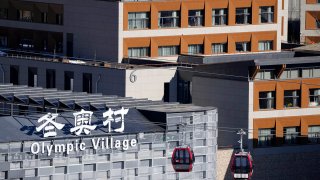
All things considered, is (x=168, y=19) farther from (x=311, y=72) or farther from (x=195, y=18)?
(x=311, y=72)

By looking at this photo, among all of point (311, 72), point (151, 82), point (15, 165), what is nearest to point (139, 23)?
point (151, 82)

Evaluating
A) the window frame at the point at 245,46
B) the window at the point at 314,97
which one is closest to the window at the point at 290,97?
the window at the point at 314,97

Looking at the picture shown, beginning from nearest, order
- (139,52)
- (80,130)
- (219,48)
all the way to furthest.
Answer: (80,130) < (139,52) < (219,48)

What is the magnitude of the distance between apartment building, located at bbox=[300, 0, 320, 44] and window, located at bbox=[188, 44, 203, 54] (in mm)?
24474

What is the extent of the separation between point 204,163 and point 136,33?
93.6ft

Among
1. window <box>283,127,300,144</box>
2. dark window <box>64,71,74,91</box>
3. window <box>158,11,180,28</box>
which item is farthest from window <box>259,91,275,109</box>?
window <box>158,11,180,28</box>

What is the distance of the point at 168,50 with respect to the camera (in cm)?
16288

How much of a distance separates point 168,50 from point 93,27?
683 cm

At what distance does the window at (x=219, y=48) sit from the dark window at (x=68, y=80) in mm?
16409

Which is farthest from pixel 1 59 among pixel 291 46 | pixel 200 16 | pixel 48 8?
pixel 291 46

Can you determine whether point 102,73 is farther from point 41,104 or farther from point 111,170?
point 111,170

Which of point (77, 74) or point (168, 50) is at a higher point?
point (168, 50)

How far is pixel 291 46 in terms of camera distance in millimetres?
176625

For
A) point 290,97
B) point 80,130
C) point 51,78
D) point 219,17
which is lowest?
point 80,130
